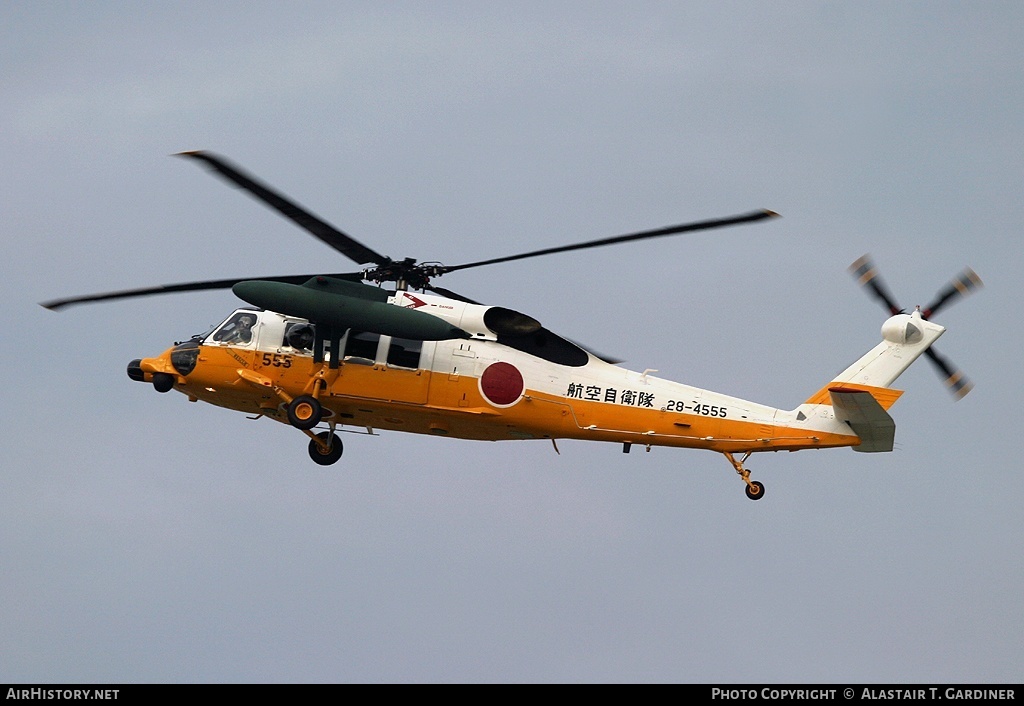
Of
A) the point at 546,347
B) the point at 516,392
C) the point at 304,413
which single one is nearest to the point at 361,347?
the point at 304,413

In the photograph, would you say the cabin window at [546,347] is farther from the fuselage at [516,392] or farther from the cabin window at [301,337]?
the cabin window at [301,337]

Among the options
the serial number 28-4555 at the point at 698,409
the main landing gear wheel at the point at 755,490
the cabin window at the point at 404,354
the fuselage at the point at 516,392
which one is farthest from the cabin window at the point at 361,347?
the main landing gear wheel at the point at 755,490

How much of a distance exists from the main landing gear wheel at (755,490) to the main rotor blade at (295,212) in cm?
844

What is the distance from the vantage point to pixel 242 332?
30734 millimetres

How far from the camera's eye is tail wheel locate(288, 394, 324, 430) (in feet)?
97.3

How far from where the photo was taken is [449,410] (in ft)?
97.7

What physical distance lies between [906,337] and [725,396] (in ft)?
13.1

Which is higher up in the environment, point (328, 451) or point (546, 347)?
point (546, 347)

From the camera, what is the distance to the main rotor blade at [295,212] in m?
25.5

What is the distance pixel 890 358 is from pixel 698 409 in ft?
13.7

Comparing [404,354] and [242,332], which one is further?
[242,332]

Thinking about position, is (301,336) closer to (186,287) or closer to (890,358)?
(186,287)
